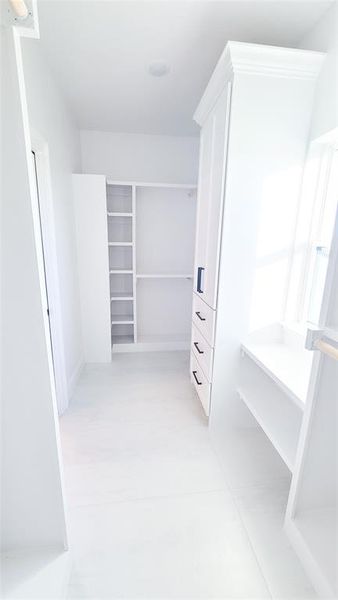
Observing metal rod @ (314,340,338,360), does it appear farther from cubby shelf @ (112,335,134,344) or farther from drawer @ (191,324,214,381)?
cubby shelf @ (112,335,134,344)

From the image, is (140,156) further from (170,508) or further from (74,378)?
(170,508)

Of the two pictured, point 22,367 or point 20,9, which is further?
point 22,367

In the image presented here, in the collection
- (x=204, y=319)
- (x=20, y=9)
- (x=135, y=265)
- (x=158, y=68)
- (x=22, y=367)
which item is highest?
(x=158, y=68)

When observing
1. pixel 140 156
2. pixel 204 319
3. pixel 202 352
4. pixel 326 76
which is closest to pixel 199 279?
pixel 204 319

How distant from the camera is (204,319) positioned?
207cm

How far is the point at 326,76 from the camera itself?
1463 mm

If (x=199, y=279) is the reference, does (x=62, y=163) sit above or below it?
above

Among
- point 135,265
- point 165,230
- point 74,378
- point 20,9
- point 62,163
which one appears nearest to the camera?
point 20,9

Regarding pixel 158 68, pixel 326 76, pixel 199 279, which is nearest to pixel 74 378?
pixel 199 279

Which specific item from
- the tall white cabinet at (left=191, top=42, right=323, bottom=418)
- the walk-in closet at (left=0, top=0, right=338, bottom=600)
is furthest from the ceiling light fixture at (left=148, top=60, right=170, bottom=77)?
the tall white cabinet at (left=191, top=42, right=323, bottom=418)

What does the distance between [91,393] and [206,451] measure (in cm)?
119

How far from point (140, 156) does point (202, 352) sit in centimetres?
240

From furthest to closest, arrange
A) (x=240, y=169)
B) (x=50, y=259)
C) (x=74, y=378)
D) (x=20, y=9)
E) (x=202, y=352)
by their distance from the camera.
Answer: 1. (x=74, y=378)
2. (x=202, y=352)
3. (x=50, y=259)
4. (x=240, y=169)
5. (x=20, y=9)

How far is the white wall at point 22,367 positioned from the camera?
809 millimetres
